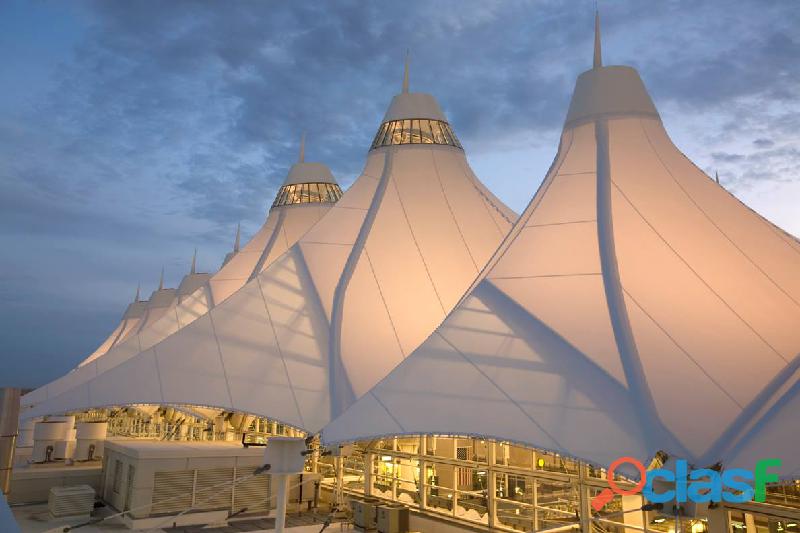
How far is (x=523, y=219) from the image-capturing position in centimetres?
1499

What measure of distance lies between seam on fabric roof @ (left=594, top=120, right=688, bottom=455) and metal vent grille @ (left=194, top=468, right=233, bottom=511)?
438 inches

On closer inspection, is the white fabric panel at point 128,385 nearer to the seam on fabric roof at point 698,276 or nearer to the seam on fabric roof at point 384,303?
the seam on fabric roof at point 384,303

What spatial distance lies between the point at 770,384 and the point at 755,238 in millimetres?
4121

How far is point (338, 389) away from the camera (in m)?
16.4

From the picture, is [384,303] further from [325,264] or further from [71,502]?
[71,502]

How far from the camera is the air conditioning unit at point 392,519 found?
1577 centimetres

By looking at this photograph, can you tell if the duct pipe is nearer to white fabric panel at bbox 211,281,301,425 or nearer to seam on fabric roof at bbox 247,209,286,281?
white fabric panel at bbox 211,281,301,425

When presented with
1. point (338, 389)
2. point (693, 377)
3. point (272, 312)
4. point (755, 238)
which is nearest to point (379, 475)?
point (338, 389)

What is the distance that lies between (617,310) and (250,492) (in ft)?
37.8

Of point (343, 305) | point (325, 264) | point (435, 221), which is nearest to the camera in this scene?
point (343, 305)

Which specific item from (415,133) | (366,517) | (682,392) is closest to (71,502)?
(366,517)

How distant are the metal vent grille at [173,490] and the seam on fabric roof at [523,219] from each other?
9.06 m

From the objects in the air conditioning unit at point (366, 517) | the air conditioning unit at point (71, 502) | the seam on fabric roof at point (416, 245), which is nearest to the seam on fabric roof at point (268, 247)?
the seam on fabric roof at point (416, 245)

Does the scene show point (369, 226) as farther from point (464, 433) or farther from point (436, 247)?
point (464, 433)
